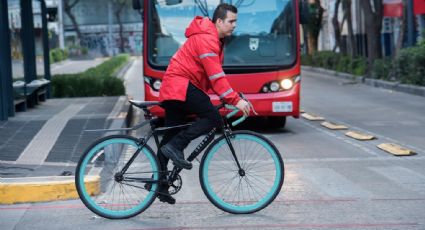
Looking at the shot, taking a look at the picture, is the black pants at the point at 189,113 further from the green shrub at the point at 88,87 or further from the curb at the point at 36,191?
the green shrub at the point at 88,87

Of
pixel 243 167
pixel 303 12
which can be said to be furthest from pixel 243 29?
pixel 243 167

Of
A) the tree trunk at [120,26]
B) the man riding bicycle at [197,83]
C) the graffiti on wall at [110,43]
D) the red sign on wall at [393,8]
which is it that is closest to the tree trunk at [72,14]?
the graffiti on wall at [110,43]

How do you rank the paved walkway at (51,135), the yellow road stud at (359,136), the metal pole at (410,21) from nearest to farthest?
the paved walkway at (51,135), the yellow road stud at (359,136), the metal pole at (410,21)

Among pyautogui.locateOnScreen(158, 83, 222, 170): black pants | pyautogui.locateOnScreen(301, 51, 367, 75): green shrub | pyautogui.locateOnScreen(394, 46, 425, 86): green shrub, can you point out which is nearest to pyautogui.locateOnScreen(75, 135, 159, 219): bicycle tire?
pyautogui.locateOnScreen(158, 83, 222, 170): black pants

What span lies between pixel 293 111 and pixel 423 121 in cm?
304

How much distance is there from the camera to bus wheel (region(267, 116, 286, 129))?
14.7 m

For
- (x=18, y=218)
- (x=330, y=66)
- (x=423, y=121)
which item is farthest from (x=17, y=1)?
(x=330, y=66)

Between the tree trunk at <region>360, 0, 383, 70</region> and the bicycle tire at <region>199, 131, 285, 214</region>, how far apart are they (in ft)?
69.8

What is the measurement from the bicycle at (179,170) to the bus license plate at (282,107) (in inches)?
253

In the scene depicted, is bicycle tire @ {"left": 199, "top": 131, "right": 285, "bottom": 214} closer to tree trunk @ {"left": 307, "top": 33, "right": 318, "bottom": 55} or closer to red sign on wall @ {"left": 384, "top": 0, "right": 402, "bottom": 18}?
red sign on wall @ {"left": 384, "top": 0, "right": 402, "bottom": 18}

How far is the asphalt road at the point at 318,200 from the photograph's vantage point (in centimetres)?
680

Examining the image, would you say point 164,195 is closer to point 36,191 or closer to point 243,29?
point 36,191

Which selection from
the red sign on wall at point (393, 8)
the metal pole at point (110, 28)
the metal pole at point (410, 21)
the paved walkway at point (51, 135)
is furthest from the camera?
the metal pole at point (110, 28)

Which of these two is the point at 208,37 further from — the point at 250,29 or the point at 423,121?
the point at 423,121
